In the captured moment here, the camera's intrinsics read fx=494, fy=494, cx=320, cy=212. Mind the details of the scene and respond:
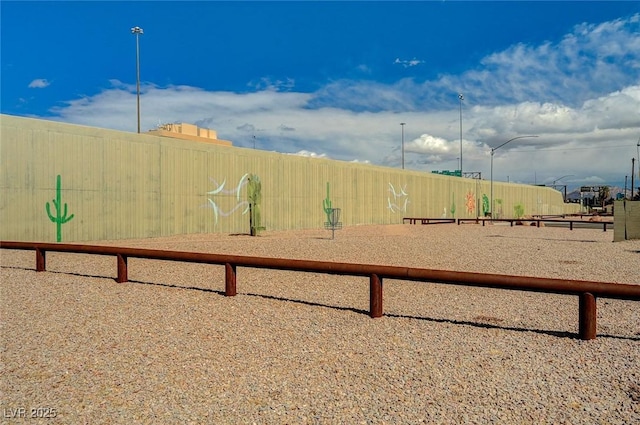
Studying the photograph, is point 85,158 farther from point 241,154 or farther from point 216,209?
point 241,154

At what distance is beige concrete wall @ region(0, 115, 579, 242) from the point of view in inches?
626

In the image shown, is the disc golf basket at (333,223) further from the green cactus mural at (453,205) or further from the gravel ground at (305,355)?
the green cactus mural at (453,205)

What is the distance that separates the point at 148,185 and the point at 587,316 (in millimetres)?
17544

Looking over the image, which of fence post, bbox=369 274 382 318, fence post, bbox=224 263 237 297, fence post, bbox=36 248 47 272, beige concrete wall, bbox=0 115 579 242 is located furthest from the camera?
beige concrete wall, bbox=0 115 579 242

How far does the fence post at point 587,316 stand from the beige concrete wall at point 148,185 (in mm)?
16060

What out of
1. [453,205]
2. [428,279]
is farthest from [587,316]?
[453,205]

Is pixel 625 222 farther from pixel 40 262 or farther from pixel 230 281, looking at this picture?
pixel 40 262

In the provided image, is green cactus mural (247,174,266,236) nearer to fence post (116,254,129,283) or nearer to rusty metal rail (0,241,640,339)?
fence post (116,254,129,283)

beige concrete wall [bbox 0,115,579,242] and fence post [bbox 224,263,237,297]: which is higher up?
beige concrete wall [bbox 0,115,579,242]

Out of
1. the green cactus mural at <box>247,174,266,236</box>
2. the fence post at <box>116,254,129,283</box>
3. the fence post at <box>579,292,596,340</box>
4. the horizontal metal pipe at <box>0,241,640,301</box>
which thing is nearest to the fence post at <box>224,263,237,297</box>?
the horizontal metal pipe at <box>0,241,640,301</box>

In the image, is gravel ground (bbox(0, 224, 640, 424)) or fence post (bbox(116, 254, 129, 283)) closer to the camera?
gravel ground (bbox(0, 224, 640, 424))

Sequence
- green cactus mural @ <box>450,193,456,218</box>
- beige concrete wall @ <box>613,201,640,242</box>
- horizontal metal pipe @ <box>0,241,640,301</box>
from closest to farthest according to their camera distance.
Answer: horizontal metal pipe @ <box>0,241,640,301</box>
beige concrete wall @ <box>613,201,640,242</box>
green cactus mural @ <box>450,193,456,218</box>

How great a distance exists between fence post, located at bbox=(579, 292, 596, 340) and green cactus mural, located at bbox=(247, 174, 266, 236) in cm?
1884

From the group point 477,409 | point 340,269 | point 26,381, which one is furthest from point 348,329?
point 26,381
